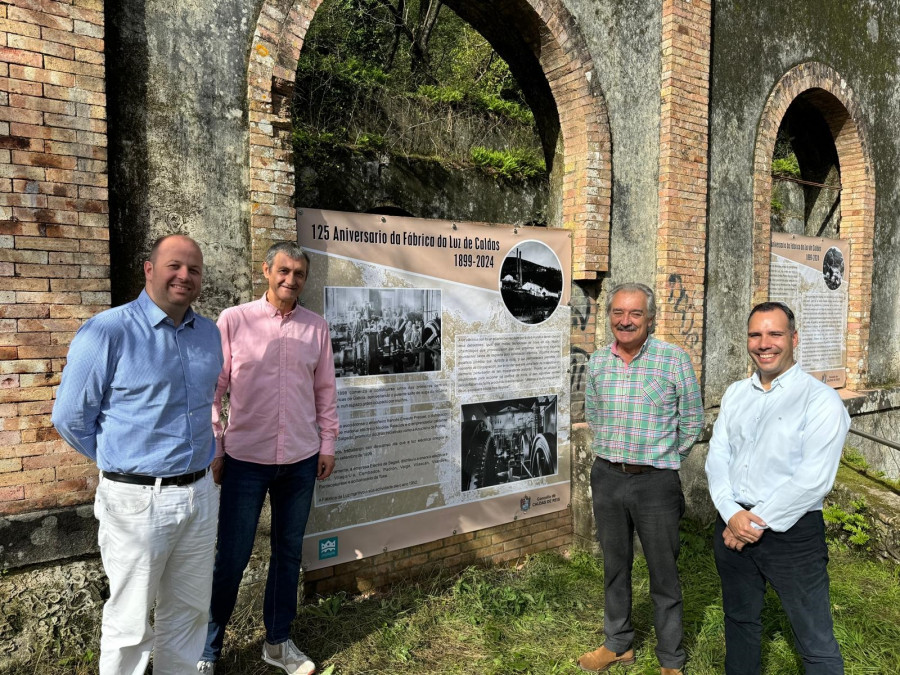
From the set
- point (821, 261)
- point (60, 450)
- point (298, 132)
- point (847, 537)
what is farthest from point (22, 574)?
point (821, 261)

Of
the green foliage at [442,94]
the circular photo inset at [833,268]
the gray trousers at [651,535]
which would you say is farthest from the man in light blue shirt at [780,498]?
the green foliage at [442,94]

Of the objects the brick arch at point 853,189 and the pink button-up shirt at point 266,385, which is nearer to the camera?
the pink button-up shirt at point 266,385

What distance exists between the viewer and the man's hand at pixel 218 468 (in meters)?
3.07

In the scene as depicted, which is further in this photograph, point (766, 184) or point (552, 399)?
point (766, 184)

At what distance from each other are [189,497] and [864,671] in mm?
3796

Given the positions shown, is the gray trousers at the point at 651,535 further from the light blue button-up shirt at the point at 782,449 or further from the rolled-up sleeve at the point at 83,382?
the rolled-up sleeve at the point at 83,382

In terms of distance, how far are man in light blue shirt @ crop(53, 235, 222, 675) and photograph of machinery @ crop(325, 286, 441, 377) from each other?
131cm

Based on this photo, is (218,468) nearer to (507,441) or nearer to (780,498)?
(507,441)

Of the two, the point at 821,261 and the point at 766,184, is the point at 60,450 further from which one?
the point at 821,261

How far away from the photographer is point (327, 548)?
3955mm

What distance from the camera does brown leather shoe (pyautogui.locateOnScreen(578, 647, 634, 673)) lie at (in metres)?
3.38

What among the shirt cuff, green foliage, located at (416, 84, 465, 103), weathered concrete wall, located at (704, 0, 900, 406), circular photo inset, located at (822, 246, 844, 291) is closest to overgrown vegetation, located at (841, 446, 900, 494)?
weathered concrete wall, located at (704, 0, 900, 406)

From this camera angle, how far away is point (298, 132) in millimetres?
8453

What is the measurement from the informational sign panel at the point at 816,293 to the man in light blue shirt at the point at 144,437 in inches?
244
